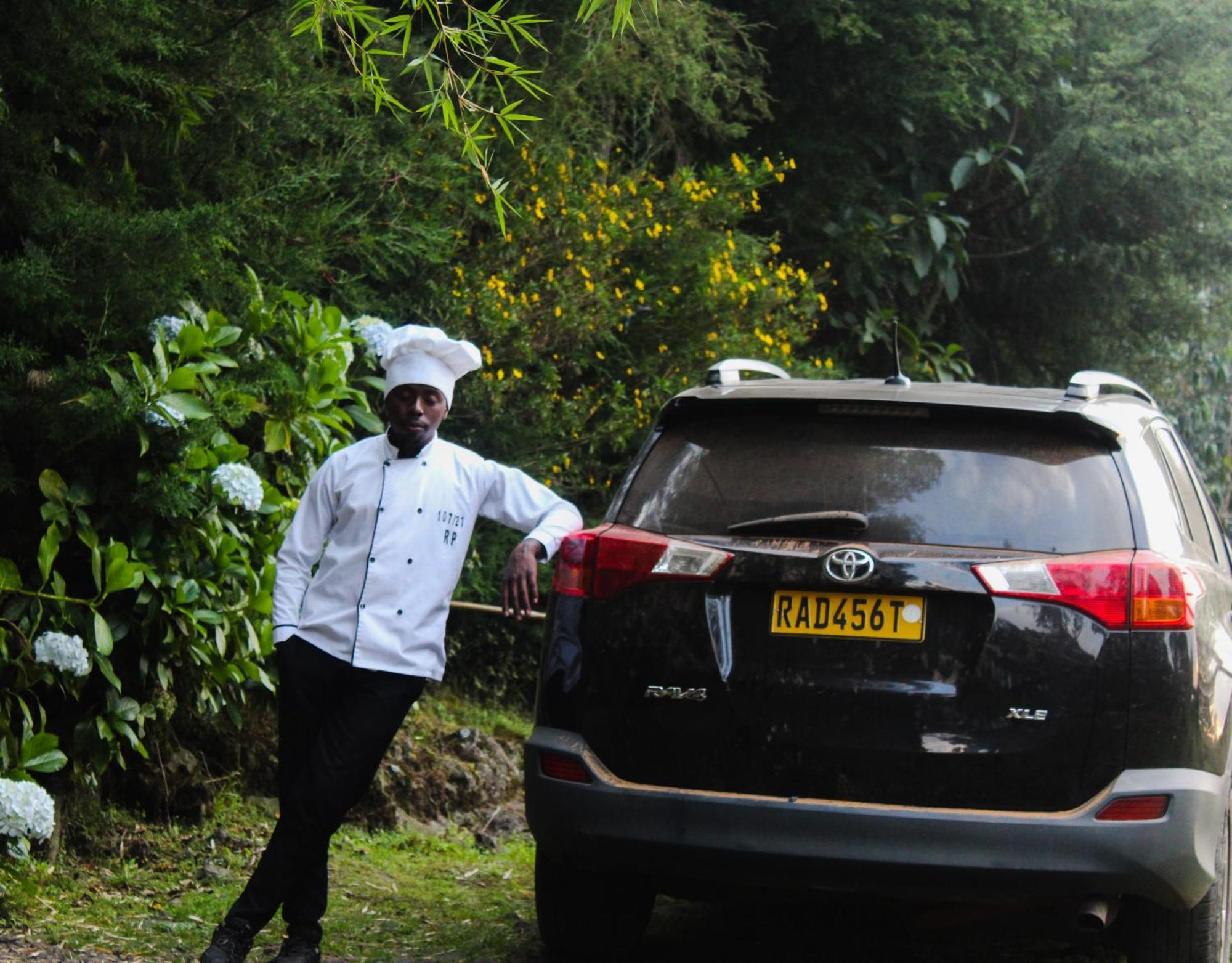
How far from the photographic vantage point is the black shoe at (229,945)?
14.5 feet

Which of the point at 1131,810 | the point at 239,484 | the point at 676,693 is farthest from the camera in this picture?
the point at 239,484

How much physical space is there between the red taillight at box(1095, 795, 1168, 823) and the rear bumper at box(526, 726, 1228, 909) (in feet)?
0.04

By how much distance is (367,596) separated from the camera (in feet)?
15.0

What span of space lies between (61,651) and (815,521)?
2459mm

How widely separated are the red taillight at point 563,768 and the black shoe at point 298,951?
0.97 metres

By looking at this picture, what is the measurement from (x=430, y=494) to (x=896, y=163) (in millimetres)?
9942

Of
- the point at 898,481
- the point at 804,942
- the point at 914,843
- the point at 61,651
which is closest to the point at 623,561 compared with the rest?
the point at 898,481

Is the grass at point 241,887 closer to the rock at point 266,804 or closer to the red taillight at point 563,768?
the rock at point 266,804

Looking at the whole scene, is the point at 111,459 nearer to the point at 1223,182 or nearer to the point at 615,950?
the point at 615,950

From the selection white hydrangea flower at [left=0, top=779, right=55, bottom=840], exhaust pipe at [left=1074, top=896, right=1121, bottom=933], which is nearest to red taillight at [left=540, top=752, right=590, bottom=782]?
exhaust pipe at [left=1074, top=896, right=1121, bottom=933]

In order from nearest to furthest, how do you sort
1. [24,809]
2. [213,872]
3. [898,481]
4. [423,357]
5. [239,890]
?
[898,481], [423,357], [24,809], [239,890], [213,872]

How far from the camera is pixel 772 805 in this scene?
155 inches

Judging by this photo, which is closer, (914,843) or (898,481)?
(914,843)

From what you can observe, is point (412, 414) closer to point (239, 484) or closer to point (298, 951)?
point (239, 484)
